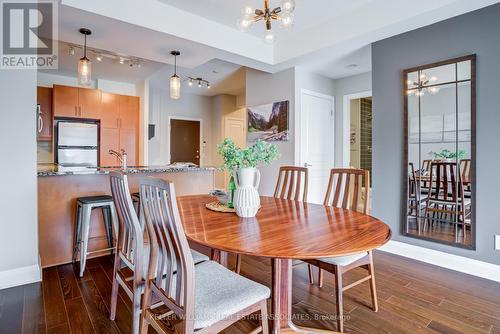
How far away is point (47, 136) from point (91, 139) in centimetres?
68

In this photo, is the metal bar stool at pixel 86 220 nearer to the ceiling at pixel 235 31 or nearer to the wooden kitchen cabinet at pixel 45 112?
the ceiling at pixel 235 31

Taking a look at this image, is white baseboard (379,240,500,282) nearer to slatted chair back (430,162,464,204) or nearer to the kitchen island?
slatted chair back (430,162,464,204)

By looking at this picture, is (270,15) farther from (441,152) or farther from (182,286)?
(441,152)

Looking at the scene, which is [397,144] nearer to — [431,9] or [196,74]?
[431,9]

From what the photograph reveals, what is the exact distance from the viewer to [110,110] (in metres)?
5.24

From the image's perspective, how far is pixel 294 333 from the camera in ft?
4.71

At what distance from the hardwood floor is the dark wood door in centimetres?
447

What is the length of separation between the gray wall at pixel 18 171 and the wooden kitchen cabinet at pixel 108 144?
3.02 meters

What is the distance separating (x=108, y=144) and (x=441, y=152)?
524cm

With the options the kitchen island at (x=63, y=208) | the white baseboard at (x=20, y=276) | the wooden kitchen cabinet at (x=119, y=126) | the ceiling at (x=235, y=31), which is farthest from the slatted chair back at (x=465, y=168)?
the wooden kitchen cabinet at (x=119, y=126)

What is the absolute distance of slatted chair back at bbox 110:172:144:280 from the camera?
1474mm

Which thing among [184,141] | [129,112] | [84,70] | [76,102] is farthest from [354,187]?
[184,141]

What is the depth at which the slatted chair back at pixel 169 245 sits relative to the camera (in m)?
1.07

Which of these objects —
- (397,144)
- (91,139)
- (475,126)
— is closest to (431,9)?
(475,126)
